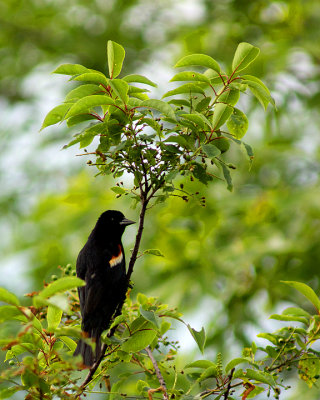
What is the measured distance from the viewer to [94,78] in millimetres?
1967

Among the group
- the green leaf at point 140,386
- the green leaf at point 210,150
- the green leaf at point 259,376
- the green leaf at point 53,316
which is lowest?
the green leaf at point 259,376

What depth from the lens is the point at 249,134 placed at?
7.51 metres

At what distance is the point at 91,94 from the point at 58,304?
2.81 ft

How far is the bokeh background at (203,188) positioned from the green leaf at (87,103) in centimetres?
367

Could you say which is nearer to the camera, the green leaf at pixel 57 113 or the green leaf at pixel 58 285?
the green leaf at pixel 58 285

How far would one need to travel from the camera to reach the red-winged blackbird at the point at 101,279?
2.47m

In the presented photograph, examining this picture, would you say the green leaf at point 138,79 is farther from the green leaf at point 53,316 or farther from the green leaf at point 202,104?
the green leaf at point 53,316

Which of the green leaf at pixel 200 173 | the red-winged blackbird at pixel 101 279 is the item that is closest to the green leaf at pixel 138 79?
the green leaf at pixel 200 173

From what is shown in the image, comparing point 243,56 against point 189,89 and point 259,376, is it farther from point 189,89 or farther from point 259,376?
point 259,376

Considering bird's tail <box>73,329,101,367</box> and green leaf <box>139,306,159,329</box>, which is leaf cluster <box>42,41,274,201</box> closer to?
green leaf <box>139,306,159,329</box>

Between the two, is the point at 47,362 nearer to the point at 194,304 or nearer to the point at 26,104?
the point at 194,304

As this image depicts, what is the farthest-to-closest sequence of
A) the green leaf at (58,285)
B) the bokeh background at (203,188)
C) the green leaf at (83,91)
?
the bokeh background at (203,188) < the green leaf at (83,91) < the green leaf at (58,285)

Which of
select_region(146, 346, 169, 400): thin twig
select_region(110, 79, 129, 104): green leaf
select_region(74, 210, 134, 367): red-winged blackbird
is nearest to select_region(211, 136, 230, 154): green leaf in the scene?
select_region(110, 79, 129, 104): green leaf

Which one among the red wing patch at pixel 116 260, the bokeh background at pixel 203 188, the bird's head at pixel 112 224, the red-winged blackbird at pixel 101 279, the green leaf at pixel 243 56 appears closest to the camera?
the green leaf at pixel 243 56
